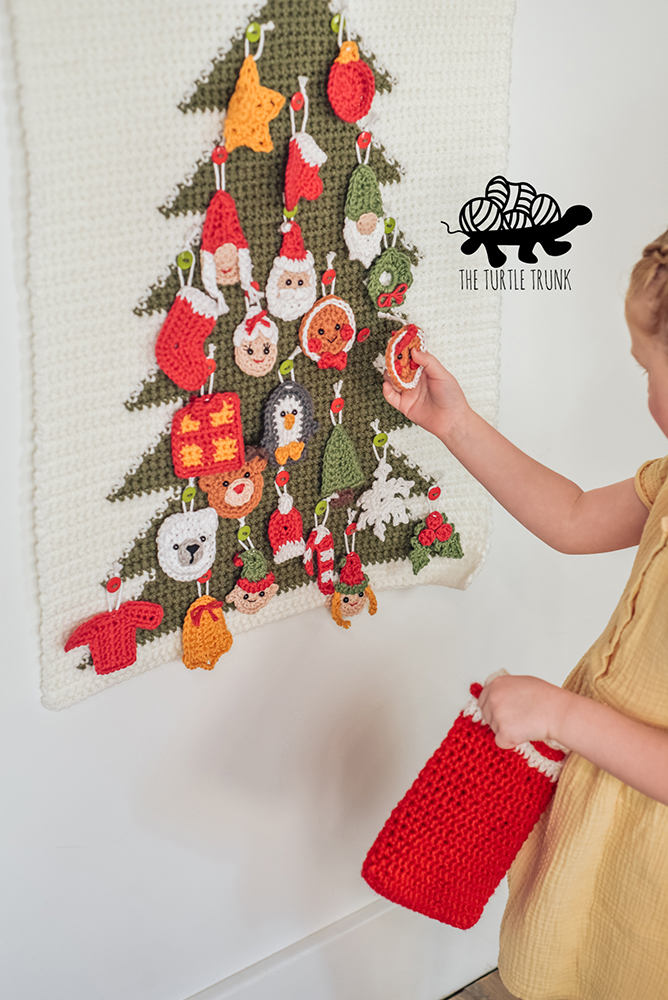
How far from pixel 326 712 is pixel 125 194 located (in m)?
0.65

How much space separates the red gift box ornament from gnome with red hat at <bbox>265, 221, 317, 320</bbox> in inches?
3.8

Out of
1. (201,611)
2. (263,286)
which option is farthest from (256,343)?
(201,611)

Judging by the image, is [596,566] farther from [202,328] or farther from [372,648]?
[202,328]

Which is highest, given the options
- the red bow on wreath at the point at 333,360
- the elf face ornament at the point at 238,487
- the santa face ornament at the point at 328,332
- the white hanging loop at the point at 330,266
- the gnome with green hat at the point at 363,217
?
the gnome with green hat at the point at 363,217

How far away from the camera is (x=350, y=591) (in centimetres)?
95

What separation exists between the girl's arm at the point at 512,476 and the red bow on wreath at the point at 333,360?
64mm

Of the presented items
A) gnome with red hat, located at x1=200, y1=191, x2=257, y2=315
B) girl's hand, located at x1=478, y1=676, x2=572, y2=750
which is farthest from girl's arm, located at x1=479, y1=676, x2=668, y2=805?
gnome with red hat, located at x1=200, y1=191, x2=257, y2=315

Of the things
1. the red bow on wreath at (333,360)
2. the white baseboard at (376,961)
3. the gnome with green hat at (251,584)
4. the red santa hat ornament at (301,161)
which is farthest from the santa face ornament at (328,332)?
the white baseboard at (376,961)

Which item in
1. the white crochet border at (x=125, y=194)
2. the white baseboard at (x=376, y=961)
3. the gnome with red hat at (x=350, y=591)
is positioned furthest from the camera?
the white baseboard at (x=376, y=961)

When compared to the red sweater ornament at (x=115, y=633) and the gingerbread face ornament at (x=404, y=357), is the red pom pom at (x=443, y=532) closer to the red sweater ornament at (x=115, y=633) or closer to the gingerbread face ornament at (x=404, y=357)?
the gingerbread face ornament at (x=404, y=357)

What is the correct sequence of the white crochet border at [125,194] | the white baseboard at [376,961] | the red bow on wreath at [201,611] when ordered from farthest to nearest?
1. the white baseboard at [376,961]
2. the red bow on wreath at [201,611]
3. the white crochet border at [125,194]

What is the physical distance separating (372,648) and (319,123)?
2.01ft

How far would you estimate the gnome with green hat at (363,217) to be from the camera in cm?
78

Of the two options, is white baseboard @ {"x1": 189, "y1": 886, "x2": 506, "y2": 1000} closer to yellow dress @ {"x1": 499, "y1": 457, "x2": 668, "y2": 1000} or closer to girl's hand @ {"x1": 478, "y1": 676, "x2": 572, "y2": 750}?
yellow dress @ {"x1": 499, "y1": 457, "x2": 668, "y2": 1000}
